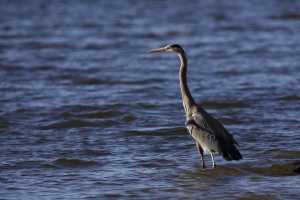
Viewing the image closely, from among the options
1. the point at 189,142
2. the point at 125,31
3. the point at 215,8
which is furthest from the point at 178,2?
the point at 189,142

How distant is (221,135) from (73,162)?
5.48 feet

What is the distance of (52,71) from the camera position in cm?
1756

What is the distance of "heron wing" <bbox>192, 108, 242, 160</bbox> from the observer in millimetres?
9680

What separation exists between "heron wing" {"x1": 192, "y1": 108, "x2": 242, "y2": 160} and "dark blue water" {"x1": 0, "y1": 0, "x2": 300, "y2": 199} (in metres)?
0.23

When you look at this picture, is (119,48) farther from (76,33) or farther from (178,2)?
(178,2)

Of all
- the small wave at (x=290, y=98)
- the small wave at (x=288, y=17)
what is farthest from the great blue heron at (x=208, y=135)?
the small wave at (x=288, y=17)

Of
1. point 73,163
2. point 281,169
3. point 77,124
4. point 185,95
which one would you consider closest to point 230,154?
point 281,169

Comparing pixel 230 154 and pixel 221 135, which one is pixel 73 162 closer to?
pixel 221 135

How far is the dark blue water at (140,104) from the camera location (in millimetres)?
9477

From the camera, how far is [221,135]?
9875 millimetres

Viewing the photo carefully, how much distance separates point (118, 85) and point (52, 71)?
204cm

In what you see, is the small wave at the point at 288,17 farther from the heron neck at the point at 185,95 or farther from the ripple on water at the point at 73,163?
the ripple on water at the point at 73,163

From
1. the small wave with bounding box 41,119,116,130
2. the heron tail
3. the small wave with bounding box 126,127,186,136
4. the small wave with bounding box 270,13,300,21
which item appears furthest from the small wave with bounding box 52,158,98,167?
the small wave with bounding box 270,13,300,21

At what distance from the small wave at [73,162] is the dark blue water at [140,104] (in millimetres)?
22
